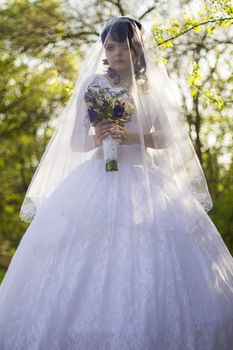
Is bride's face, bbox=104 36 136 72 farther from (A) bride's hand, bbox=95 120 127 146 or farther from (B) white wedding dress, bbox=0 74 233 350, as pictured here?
(B) white wedding dress, bbox=0 74 233 350

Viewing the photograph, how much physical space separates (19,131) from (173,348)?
13.4m

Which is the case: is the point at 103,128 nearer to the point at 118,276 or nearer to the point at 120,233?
the point at 120,233

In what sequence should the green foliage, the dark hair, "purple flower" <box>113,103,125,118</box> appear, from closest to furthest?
"purple flower" <box>113,103,125,118</box>
the dark hair
the green foliage

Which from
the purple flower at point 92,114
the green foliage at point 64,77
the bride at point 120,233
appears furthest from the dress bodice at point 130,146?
the green foliage at point 64,77

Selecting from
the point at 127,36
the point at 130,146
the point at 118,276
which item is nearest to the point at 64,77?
the point at 127,36

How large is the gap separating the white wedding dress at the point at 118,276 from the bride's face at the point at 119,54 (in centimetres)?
93

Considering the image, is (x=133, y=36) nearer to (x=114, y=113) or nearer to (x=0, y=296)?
(x=114, y=113)

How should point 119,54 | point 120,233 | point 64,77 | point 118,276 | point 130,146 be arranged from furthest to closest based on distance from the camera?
point 64,77 < point 119,54 < point 130,146 < point 120,233 < point 118,276

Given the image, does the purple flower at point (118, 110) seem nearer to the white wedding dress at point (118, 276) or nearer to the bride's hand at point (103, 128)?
the bride's hand at point (103, 128)

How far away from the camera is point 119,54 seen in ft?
13.5

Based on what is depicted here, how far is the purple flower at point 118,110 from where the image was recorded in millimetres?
3691

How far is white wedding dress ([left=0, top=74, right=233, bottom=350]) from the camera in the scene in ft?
9.85

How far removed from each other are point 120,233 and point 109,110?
93cm

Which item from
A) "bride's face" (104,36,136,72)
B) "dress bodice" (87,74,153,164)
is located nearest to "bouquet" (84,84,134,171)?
"dress bodice" (87,74,153,164)
